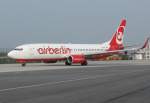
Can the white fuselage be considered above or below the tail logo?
below

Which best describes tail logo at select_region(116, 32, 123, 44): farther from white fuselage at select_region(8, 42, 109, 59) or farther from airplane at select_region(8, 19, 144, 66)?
white fuselage at select_region(8, 42, 109, 59)

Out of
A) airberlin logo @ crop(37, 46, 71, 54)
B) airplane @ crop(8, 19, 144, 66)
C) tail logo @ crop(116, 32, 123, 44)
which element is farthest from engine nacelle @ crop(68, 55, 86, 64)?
tail logo @ crop(116, 32, 123, 44)

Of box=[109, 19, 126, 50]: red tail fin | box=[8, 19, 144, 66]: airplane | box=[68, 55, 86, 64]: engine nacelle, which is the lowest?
box=[68, 55, 86, 64]: engine nacelle

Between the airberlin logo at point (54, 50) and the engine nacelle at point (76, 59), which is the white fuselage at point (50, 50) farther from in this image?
the engine nacelle at point (76, 59)

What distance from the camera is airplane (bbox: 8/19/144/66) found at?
51.1 meters

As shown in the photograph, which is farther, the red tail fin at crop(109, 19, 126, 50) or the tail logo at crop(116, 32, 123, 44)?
the tail logo at crop(116, 32, 123, 44)

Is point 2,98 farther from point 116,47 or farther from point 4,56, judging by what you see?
point 4,56

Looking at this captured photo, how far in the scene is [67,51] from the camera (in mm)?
54750

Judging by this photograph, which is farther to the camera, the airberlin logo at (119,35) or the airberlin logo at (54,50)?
the airberlin logo at (119,35)

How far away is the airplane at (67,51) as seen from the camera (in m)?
51.1

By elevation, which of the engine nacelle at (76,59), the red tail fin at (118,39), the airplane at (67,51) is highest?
the red tail fin at (118,39)

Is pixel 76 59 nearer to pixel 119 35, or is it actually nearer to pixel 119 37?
pixel 119 37

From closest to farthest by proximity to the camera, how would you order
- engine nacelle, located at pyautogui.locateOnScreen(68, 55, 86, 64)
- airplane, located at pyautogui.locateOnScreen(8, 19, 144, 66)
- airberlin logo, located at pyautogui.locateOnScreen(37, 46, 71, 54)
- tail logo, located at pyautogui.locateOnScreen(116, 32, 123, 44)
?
airplane, located at pyautogui.locateOnScreen(8, 19, 144, 66), airberlin logo, located at pyautogui.locateOnScreen(37, 46, 71, 54), engine nacelle, located at pyautogui.locateOnScreen(68, 55, 86, 64), tail logo, located at pyautogui.locateOnScreen(116, 32, 123, 44)

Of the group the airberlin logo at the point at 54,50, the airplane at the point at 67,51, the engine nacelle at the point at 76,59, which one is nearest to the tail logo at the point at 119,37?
the airplane at the point at 67,51
